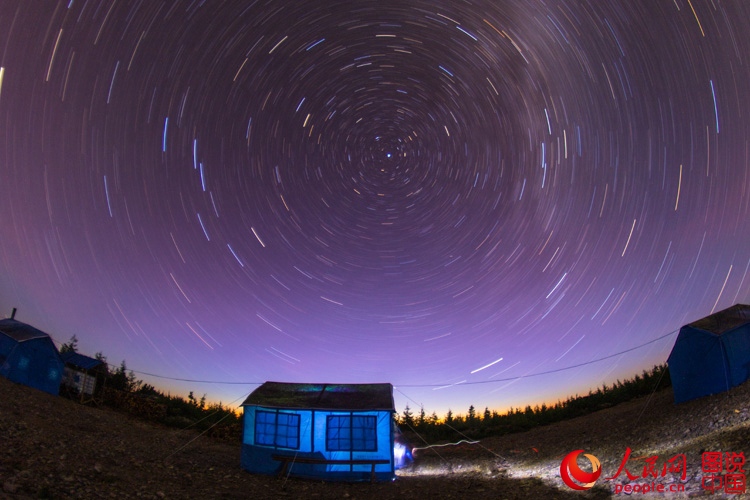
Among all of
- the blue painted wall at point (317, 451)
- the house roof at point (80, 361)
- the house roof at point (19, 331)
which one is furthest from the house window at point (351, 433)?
the house roof at point (80, 361)

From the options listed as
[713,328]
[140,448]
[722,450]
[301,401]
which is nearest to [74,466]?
[140,448]

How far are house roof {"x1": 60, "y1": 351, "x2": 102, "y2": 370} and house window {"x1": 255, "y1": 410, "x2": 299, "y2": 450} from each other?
19034mm

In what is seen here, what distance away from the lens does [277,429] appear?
50.8 ft

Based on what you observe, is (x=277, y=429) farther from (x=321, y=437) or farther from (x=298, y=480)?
(x=298, y=480)

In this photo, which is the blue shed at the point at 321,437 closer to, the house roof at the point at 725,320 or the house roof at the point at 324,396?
the house roof at the point at 324,396

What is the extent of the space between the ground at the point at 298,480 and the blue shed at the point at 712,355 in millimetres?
936

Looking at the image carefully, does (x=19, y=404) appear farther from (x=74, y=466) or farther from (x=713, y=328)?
(x=713, y=328)

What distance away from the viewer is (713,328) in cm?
1678

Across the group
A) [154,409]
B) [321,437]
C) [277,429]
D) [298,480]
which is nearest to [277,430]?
[277,429]

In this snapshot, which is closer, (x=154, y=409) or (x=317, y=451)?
(x=317, y=451)

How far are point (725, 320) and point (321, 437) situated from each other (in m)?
19.6

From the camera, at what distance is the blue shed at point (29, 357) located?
850 inches

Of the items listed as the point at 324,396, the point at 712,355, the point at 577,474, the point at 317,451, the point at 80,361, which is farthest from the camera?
the point at 80,361

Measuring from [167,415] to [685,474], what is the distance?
31.2 meters
